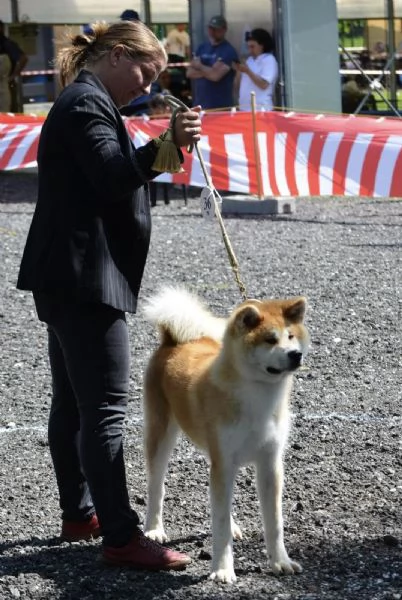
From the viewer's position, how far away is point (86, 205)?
3879 millimetres

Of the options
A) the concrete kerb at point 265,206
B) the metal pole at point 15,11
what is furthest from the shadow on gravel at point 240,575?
the metal pole at point 15,11

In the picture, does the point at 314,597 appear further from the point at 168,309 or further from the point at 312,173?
the point at 312,173

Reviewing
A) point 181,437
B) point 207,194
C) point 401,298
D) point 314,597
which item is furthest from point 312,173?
point 314,597

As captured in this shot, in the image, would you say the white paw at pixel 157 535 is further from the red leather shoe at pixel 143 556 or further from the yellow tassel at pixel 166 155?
the yellow tassel at pixel 166 155

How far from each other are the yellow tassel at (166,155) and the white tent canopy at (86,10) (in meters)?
15.6

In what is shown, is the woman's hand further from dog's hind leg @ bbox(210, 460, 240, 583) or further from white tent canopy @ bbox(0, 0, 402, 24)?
white tent canopy @ bbox(0, 0, 402, 24)

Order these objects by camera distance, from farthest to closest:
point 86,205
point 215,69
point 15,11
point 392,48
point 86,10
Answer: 1. point 15,11
2. point 86,10
3. point 392,48
4. point 215,69
5. point 86,205

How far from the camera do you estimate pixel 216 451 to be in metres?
3.99

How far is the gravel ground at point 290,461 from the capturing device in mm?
3996

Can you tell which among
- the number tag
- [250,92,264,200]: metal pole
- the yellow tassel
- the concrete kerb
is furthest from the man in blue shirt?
the yellow tassel

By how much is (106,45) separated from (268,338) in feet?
3.91

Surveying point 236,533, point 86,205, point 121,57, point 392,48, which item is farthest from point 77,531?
point 392,48

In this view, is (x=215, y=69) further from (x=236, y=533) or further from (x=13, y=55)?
(x=236, y=533)

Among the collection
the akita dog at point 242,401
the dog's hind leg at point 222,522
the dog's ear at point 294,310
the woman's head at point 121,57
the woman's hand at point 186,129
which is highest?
the woman's head at point 121,57
